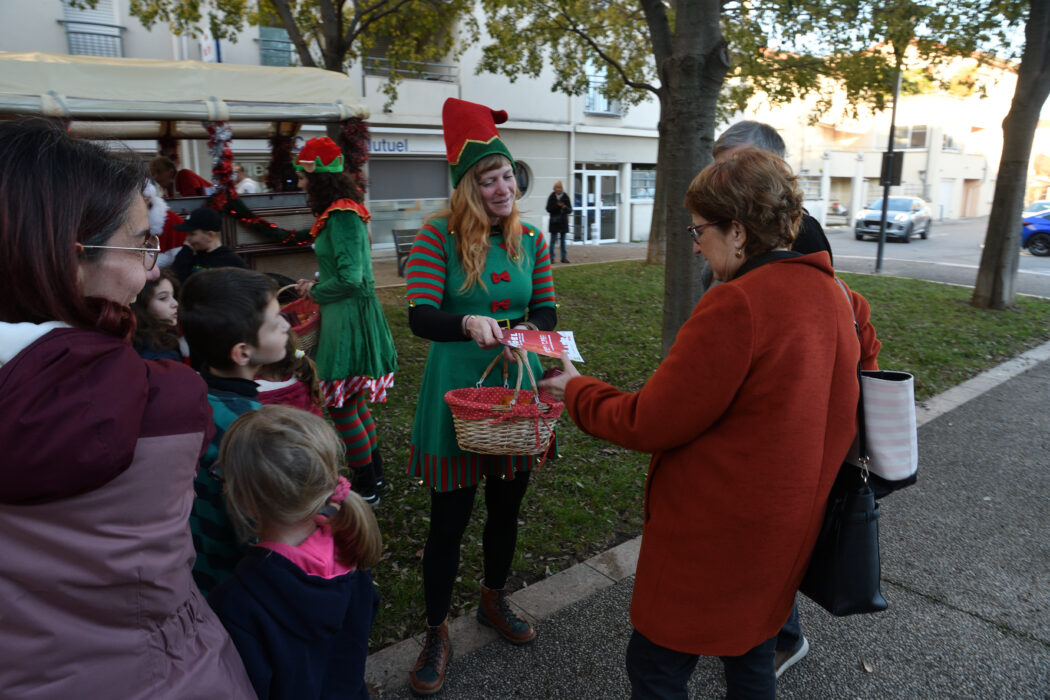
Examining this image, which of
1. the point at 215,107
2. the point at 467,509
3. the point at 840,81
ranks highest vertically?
the point at 840,81

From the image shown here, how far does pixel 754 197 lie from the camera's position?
1.71 meters

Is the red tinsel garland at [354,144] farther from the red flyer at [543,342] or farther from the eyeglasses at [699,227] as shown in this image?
the eyeglasses at [699,227]

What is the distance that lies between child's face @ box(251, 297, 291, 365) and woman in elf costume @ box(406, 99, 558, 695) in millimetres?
490

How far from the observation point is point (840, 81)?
15055 mm

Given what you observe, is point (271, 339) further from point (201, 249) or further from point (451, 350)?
point (201, 249)

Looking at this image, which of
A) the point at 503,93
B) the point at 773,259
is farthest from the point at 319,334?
the point at 503,93

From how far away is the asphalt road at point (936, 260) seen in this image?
51.6ft

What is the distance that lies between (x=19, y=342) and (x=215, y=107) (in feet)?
21.6

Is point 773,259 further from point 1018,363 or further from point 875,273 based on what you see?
point 875,273

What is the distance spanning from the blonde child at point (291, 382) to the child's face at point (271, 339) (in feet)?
0.49

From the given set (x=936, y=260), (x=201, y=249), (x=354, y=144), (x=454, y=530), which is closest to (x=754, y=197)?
(x=454, y=530)

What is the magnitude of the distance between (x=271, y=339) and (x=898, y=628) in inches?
117

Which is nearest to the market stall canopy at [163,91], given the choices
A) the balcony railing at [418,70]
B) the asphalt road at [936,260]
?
the asphalt road at [936,260]

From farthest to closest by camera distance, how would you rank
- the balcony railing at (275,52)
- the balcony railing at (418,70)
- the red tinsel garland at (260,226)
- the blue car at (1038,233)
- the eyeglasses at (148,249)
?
the blue car at (1038,233), the balcony railing at (418,70), the balcony railing at (275,52), the red tinsel garland at (260,226), the eyeglasses at (148,249)
